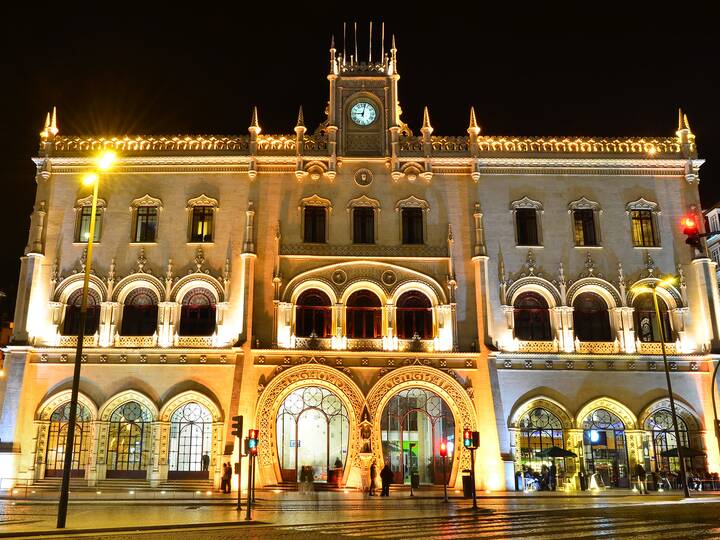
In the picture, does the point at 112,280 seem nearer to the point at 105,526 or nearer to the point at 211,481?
the point at 211,481

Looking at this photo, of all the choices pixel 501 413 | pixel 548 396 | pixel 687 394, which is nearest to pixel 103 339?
pixel 501 413

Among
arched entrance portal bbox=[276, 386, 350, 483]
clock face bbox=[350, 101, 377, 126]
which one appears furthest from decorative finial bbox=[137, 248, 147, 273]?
clock face bbox=[350, 101, 377, 126]

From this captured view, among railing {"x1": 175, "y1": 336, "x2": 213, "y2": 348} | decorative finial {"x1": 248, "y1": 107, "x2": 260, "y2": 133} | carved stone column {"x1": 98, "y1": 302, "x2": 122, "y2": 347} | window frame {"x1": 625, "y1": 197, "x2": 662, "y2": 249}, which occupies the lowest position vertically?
railing {"x1": 175, "y1": 336, "x2": 213, "y2": 348}

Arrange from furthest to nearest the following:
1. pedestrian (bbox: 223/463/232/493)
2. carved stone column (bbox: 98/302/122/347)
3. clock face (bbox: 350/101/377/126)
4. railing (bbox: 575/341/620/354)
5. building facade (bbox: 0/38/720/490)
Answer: clock face (bbox: 350/101/377/126)
railing (bbox: 575/341/620/354)
carved stone column (bbox: 98/302/122/347)
building facade (bbox: 0/38/720/490)
pedestrian (bbox: 223/463/232/493)

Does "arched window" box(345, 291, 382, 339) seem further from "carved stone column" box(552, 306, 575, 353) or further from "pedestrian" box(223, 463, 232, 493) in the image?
"carved stone column" box(552, 306, 575, 353)

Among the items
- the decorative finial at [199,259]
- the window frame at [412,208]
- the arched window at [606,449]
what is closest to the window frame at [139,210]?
the decorative finial at [199,259]

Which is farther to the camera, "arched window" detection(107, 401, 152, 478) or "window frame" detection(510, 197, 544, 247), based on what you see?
"window frame" detection(510, 197, 544, 247)

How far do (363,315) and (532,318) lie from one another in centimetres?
917

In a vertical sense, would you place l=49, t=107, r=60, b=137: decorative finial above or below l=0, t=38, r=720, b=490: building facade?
above

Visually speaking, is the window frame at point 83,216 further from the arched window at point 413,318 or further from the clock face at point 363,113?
the arched window at point 413,318

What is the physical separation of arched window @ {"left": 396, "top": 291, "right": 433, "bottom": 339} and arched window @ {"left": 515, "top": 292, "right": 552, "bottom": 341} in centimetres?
478

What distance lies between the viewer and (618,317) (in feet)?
123

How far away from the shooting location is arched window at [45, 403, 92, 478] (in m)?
35.4

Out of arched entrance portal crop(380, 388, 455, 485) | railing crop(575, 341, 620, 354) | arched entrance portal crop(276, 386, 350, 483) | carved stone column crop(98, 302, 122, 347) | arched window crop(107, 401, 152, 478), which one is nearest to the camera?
arched window crop(107, 401, 152, 478)
